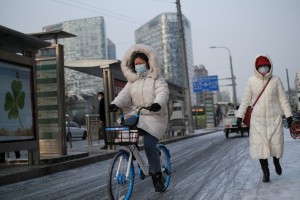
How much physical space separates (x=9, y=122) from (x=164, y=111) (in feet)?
15.0

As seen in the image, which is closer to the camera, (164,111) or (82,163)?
(164,111)

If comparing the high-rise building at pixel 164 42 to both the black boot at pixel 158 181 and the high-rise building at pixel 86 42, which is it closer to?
the high-rise building at pixel 86 42

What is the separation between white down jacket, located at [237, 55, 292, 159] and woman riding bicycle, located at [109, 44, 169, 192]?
1500 millimetres

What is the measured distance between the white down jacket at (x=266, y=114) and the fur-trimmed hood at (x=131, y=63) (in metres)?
1.62

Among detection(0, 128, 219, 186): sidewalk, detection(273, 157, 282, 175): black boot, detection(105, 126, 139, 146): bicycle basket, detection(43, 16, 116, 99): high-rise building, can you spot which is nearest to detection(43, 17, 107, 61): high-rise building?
detection(43, 16, 116, 99): high-rise building

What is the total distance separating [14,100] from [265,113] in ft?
17.2

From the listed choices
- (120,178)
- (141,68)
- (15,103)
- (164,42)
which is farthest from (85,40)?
(120,178)

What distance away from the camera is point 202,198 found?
4.88 metres

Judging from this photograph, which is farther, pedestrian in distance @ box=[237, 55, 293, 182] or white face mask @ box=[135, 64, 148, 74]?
pedestrian in distance @ box=[237, 55, 293, 182]

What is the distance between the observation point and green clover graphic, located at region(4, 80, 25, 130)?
8383mm

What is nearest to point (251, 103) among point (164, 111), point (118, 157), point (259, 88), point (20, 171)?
point (259, 88)

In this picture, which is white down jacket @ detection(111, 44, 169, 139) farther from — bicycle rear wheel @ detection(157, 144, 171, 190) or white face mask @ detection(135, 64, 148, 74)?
bicycle rear wheel @ detection(157, 144, 171, 190)

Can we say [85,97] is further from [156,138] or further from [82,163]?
[156,138]

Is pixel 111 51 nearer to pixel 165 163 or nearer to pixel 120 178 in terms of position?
pixel 165 163
